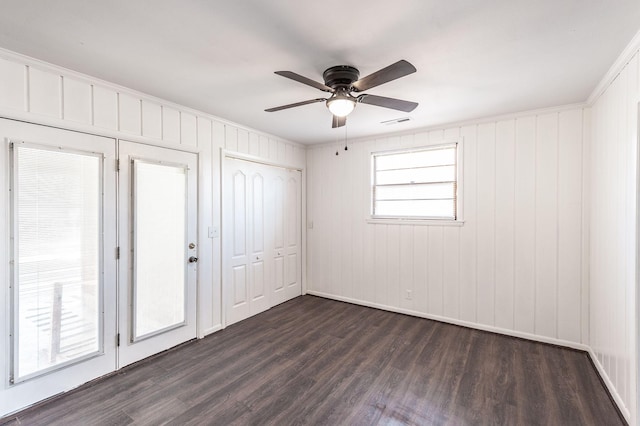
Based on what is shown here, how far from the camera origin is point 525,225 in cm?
325

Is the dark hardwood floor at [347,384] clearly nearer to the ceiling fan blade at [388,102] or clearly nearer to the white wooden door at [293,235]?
the white wooden door at [293,235]

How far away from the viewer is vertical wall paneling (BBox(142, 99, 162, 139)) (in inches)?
109

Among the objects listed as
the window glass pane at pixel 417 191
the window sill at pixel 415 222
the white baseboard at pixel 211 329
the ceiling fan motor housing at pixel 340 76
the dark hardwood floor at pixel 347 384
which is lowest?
the dark hardwood floor at pixel 347 384

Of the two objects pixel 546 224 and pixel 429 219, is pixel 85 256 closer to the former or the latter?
pixel 429 219

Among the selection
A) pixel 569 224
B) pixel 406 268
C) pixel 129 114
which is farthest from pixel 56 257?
pixel 569 224

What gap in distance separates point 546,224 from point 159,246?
13.4 feet

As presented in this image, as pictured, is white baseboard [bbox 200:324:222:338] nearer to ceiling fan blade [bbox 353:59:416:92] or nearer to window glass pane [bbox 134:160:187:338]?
window glass pane [bbox 134:160:187:338]

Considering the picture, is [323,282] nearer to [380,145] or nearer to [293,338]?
[293,338]

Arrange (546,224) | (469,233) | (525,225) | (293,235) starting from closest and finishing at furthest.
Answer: (546,224) < (525,225) < (469,233) < (293,235)

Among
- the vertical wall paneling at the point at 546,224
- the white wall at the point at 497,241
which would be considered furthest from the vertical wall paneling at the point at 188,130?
the vertical wall paneling at the point at 546,224

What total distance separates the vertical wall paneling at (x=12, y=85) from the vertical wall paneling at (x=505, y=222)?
4.42m

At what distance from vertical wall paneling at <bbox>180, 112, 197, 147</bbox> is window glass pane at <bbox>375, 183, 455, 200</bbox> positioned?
102 inches

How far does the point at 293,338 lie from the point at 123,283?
1808 mm

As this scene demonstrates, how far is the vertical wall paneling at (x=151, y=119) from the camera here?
278 centimetres
